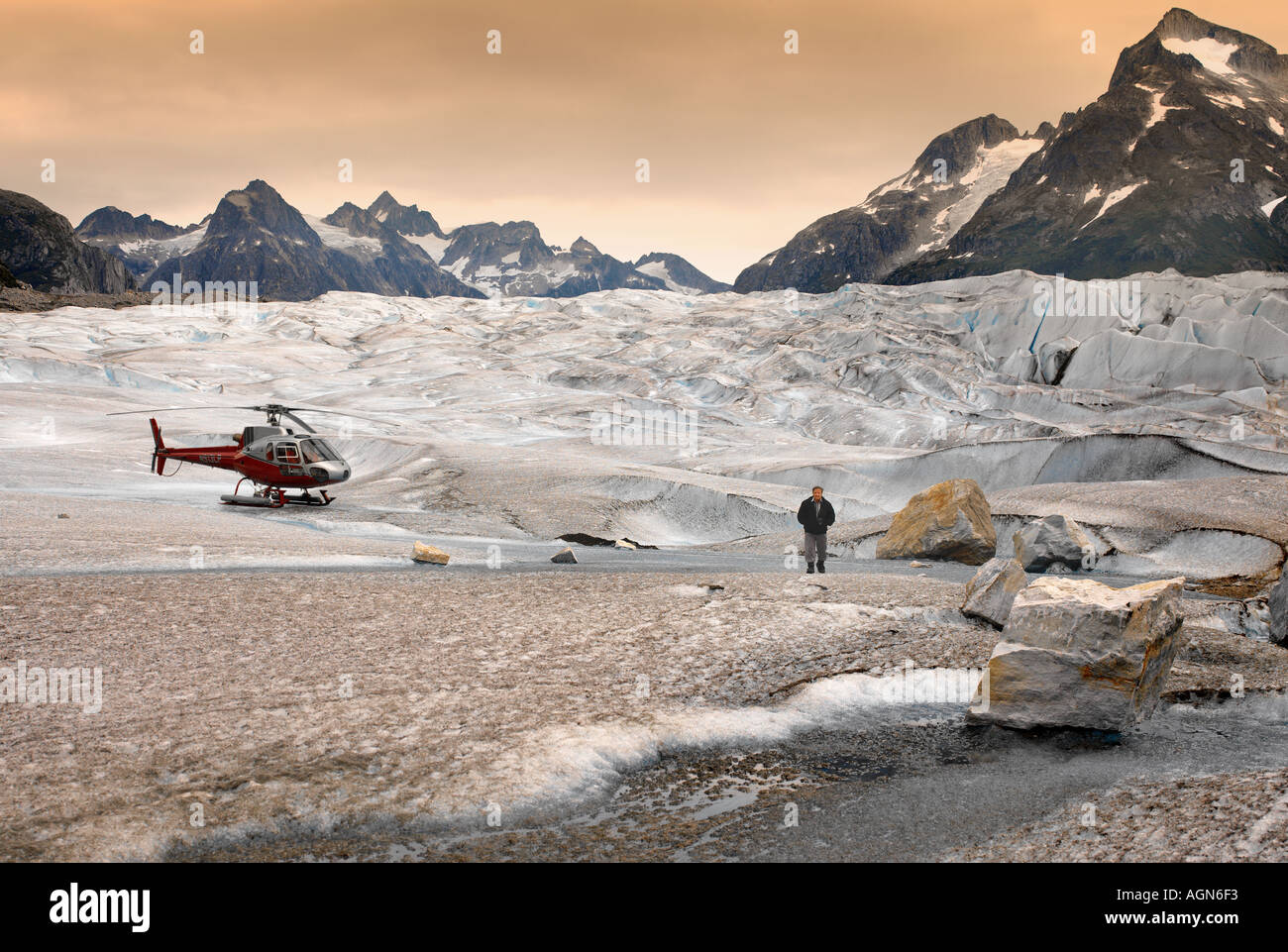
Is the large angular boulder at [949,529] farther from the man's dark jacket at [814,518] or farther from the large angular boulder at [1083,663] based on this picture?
the large angular boulder at [1083,663]

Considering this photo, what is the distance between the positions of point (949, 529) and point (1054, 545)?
1704 mm

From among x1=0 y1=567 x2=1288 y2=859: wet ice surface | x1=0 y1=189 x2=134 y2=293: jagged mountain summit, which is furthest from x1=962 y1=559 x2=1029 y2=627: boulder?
x1=0 y1=189 x2=134 y2=293: jagged mountain summit

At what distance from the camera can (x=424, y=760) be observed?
491 centimetres

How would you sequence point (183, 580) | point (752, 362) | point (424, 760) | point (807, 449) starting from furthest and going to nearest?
point (752, 362) → point (807, 449) → point (183, 580) → point (424, 760)

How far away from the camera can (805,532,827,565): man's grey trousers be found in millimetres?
12672

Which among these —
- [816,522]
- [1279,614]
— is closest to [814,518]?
[816,522]

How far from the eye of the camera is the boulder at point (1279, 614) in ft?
28.0

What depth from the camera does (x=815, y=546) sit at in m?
12.8

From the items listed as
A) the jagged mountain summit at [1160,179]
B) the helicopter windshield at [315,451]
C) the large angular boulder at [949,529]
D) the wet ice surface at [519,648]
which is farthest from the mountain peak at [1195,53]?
the helicopter windshield at [315,451]

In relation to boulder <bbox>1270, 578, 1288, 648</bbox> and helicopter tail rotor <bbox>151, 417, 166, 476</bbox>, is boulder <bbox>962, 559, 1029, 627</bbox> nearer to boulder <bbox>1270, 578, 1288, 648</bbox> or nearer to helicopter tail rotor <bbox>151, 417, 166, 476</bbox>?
boulder <bbox>1270, 578, 1288, 648</bbox>

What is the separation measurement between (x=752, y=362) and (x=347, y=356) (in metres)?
30.1

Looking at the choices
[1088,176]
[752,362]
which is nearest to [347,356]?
[752,362]
